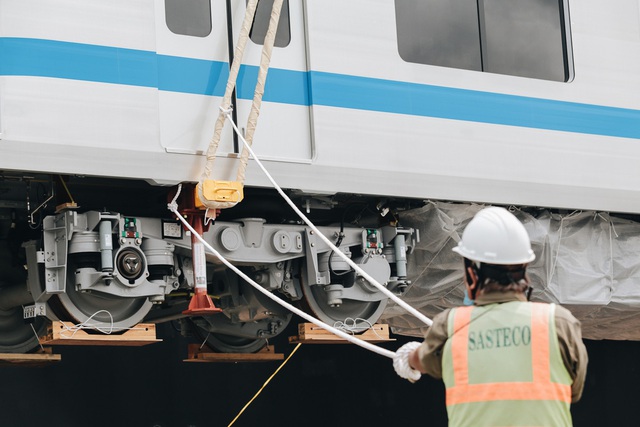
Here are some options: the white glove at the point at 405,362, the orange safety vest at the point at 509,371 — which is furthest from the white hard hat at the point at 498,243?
the white glove at the point at 405,362

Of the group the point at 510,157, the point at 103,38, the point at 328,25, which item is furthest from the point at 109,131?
the point at 510,157

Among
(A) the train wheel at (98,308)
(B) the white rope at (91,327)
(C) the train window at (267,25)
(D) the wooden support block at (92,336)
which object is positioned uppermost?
(C) the train window at (267,25)

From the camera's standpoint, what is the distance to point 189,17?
6402 millimetres

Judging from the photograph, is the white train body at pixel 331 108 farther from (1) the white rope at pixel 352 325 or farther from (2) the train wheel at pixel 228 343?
(2) the train wheel at pixel 228 343

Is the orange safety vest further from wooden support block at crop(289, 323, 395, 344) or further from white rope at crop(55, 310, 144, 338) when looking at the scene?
wooden support block at crop(289, 323, 395, 344)

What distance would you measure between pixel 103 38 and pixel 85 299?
1.42 m

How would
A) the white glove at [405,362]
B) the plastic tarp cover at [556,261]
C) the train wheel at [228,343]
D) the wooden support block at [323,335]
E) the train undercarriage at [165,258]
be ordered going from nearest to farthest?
1. the white glove at [405,362]
2. the train undercarriage at [165,258]
3. the wooden support block at [323,335]
4. the plastic tarp cover at [556,261]
5. the train wheel at [228,343]

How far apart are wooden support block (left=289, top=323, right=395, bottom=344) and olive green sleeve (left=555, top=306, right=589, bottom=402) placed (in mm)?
3316

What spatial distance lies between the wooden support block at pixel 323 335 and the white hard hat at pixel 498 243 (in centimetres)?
323

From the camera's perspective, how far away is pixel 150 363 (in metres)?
9.27

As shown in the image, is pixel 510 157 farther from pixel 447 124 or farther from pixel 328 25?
pixel 328 25

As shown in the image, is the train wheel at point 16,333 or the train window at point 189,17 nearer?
the train window at point 189,17

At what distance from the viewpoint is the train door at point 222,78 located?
6207 millimetres

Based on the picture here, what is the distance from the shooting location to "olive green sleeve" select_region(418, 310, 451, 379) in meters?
3.60
